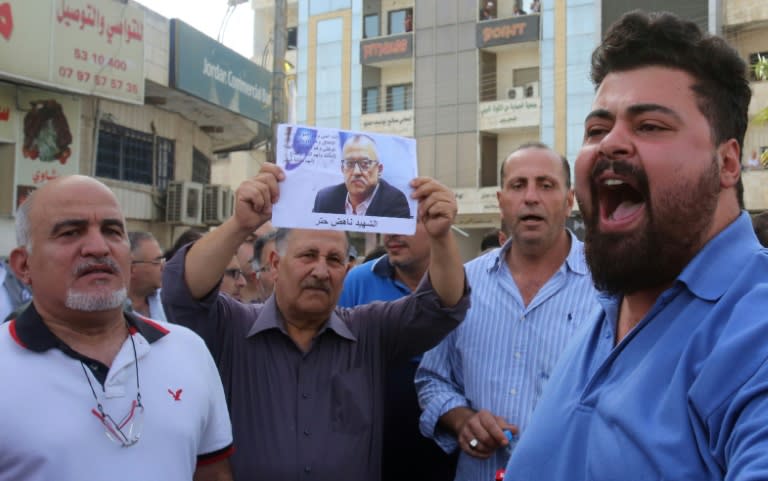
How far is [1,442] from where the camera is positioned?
217 cm

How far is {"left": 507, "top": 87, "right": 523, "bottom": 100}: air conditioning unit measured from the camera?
2564 cm

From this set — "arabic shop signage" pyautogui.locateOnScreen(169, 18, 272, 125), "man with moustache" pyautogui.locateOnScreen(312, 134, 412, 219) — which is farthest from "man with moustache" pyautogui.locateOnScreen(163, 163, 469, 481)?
"arabic shop signage" pyautogui.locateOnScreen(169, 18, 272, 125)

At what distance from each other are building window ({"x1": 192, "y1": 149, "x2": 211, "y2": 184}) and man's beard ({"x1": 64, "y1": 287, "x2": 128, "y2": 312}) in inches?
634

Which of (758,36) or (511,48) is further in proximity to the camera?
(511,48)

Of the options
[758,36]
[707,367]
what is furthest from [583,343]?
[758,36]

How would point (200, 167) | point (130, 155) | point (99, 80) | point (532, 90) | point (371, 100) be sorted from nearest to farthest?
point (99, 80) < point (130, 155) < point (200, 167) < point (532, 90) < point (371, 100)

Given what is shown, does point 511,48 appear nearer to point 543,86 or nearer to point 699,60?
point 543,86

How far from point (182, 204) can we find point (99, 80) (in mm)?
3647

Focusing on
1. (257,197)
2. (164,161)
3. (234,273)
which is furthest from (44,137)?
(257,197)

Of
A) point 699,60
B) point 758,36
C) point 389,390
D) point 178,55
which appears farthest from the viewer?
point 758,36

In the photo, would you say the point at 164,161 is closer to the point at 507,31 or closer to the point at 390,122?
the point at 390,122

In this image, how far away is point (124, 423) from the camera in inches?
92.9

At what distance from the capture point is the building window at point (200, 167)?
18375 mm

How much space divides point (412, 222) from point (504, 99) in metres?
24.1
